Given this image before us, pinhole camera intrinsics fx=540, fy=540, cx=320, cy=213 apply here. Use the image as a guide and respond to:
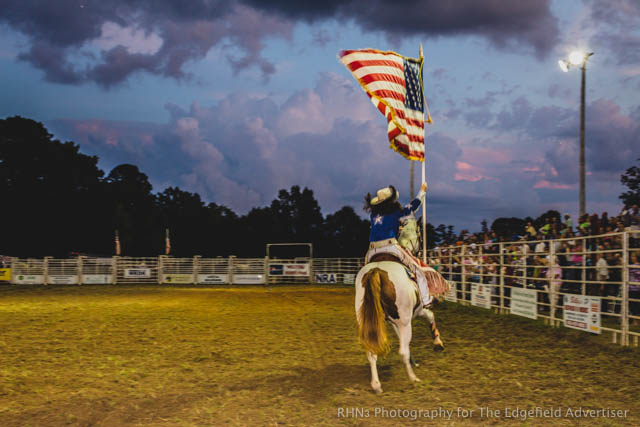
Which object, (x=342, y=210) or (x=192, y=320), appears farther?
(x=342, y=210)

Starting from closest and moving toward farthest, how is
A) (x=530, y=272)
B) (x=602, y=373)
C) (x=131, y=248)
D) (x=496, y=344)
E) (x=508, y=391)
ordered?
(x=508, y=391) → (x=602, y=373) → (x=496, y=344) → (x=530, y=272) → (x=131, y=248)

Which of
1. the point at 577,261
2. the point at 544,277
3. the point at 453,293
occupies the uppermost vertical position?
the point at 577,261

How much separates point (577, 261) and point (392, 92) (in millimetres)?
6006

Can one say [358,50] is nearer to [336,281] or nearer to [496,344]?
[496,344]

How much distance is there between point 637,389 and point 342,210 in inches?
3239

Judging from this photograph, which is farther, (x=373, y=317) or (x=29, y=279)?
(x=29, y=279)

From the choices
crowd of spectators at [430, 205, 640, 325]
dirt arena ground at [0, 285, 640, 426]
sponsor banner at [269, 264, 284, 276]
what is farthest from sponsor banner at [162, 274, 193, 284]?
dirt arena ground at [0, 285, 640, 426]

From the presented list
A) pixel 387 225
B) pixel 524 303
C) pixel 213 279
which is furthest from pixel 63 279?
pixel 387 225

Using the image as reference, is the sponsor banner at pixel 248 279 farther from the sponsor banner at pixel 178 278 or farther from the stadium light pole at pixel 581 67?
the stadium light pole at pixel 581 67

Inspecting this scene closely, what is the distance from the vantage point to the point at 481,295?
605 inches

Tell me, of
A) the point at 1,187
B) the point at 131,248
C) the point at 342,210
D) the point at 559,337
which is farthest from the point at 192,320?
the point at 342,210

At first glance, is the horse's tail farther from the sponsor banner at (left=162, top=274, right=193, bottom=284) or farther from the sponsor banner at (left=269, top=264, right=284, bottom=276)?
the sponsor banner at (left=162, top=274, right=193, bottom=284)

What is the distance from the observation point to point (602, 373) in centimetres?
688

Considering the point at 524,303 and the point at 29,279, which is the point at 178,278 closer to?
the point at 29,279
